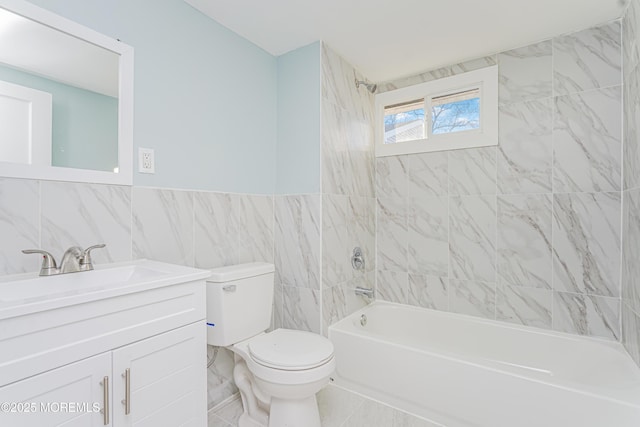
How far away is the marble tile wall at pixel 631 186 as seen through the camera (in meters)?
1.54

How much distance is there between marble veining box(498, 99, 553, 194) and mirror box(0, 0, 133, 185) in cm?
231

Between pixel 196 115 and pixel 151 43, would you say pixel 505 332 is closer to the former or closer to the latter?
pixel 196 115

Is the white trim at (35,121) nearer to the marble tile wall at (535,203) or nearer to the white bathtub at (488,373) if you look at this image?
the white bathtub at (488,373)

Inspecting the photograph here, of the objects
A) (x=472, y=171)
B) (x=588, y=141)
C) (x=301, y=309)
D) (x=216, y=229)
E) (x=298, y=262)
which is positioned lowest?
(x=301, y=309)

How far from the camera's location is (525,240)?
208 centimetres

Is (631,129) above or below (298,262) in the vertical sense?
above

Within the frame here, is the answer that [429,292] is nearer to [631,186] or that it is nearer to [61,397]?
[631,186]

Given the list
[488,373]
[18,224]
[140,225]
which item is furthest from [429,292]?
[18,224]

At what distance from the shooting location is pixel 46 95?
122cm

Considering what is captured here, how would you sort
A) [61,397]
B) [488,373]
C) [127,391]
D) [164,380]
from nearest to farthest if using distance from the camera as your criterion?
[61,397]
[127,391]
[164,380]
[488,373]

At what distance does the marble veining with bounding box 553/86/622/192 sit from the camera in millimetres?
1818

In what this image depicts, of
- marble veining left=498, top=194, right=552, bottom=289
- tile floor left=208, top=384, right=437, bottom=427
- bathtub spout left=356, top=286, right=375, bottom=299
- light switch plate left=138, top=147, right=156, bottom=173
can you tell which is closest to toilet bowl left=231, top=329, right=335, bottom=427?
tile floor left=208, top=384, right=437, bottom=427

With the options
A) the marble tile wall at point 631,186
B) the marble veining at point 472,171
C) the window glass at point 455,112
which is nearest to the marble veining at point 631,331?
the marble tile wall at point 631,186

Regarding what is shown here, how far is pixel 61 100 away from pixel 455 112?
242 cm
